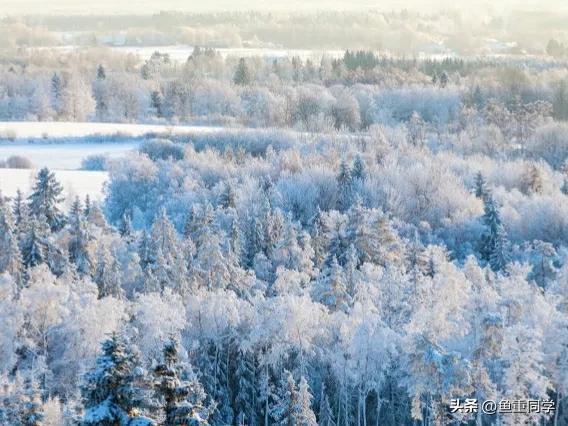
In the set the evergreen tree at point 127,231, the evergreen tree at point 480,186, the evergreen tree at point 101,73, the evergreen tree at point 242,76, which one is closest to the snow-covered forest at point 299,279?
the evergreen tree at point 127,231

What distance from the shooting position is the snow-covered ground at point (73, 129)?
10562 cm

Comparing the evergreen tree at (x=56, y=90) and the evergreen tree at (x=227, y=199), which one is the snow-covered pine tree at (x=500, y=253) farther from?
the evergreen tree at (x=56, y=90)

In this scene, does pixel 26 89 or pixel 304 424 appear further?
Answer: pixel 26 89

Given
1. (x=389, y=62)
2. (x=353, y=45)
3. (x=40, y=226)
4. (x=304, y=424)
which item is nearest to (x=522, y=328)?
(x=304, y=424)

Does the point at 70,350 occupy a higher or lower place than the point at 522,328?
lower

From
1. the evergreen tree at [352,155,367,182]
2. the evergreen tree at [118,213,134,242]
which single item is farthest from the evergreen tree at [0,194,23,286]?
the evergreen tree at [352,155,367,182]

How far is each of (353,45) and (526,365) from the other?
160947mm

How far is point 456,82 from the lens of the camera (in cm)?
13288

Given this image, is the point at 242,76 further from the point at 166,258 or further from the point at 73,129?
the point at 166,258

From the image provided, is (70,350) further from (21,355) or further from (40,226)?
(40,226)

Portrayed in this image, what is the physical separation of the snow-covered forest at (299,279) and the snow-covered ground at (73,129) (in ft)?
6.92

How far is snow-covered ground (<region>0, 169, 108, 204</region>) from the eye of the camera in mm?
75200

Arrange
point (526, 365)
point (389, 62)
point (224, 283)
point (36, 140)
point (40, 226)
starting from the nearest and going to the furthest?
point (526, 365)
point (224, 283)
point (40, 226)
point (36, 140)
point (389, 62)

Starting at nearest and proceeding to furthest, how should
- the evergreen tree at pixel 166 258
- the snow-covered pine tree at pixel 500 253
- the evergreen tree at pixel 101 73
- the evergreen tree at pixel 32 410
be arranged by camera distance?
the evergreen tree at pixel 32 410 → the evergreen tree at pixel 166 258 → the snow-covered pine tree at pixel 500 253 → the evergreen tree at pixel 101 73
